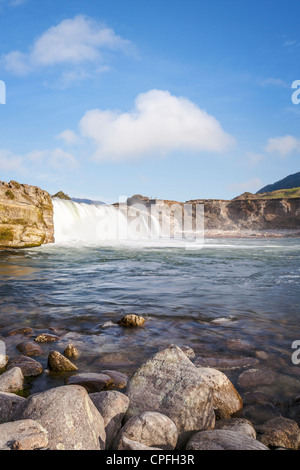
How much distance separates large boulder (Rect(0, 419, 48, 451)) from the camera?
214cm

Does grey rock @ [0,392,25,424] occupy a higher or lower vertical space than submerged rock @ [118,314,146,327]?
higher

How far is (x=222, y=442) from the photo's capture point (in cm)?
244

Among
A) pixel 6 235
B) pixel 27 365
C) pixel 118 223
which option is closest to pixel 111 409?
pixel 27 365

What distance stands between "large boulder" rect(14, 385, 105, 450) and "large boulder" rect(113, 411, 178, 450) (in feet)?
0.77

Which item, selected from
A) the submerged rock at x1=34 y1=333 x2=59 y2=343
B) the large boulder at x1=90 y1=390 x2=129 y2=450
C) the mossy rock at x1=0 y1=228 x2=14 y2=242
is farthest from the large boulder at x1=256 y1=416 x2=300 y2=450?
the mossy rock at x1=0 y1=228 x2=14 y2=242

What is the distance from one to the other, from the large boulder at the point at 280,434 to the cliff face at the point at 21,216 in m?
20.2

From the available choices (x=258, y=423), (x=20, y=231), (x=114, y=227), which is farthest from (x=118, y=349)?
(x=114, y=227)

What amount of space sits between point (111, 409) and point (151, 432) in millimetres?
534

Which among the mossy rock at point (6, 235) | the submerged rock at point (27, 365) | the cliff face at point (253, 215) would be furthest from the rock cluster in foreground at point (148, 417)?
the cliff face at point (253, 215)

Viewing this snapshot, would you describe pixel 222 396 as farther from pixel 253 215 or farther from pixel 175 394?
pixel 253 215

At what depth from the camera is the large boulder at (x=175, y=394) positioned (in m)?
2.90

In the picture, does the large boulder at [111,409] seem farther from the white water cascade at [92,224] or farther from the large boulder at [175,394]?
the white water cascade at [92,224]

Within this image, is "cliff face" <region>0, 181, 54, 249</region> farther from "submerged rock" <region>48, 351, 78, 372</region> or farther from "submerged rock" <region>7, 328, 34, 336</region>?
"submerged rock" <region>48, 351, 78, 372</region>

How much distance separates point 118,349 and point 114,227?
3699 cm
